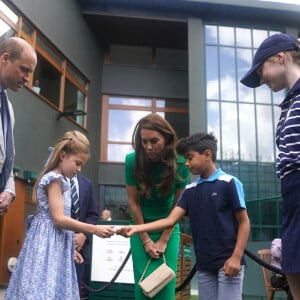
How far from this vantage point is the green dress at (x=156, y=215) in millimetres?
3133

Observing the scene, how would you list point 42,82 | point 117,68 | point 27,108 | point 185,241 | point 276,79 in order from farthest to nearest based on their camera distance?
1. point 117,68
2. point 42,82
3. point 27,108
4. point 185,241
5. point 276,79

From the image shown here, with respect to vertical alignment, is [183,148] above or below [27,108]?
below

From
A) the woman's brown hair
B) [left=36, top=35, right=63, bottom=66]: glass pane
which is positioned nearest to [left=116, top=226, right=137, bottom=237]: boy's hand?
the woman's brown hair

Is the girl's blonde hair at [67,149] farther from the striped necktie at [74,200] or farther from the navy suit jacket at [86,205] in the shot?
the navy suit jacket at [86,205]

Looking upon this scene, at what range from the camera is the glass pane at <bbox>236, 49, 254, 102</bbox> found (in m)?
16.8

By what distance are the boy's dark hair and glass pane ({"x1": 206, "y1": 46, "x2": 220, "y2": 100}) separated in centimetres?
1357

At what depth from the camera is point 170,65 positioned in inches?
740

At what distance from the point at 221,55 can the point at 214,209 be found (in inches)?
582

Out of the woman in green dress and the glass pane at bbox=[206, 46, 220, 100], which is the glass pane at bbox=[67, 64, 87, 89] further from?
the woman in green dress

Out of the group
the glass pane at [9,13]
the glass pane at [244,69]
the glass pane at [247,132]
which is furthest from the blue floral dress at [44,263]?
the glass pane at [244,69]

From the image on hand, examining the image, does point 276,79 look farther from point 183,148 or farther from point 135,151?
point 135,151

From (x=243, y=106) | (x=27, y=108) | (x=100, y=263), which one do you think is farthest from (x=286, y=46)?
(x=243, y=106)

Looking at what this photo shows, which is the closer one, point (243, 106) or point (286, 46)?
point (286, 46)

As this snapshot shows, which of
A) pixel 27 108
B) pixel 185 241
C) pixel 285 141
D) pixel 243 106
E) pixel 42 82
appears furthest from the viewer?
pixel 243 106
